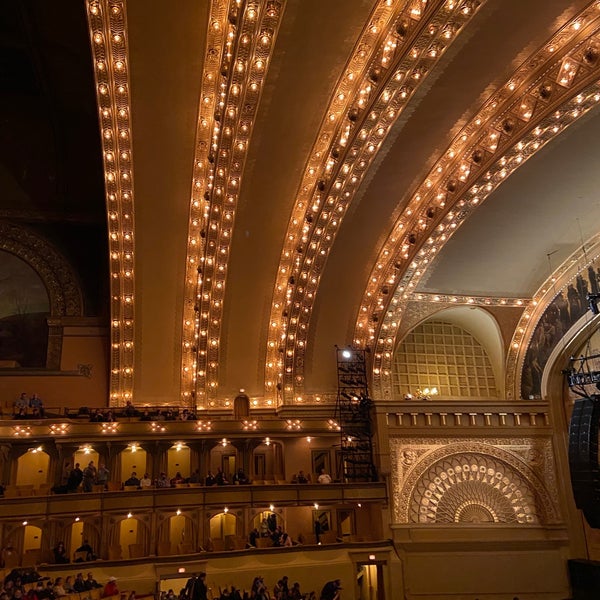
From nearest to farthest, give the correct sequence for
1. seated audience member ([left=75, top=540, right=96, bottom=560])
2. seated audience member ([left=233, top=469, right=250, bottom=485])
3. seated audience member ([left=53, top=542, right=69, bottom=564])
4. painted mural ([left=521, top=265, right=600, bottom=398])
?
seated audience member ([left=53, top=542, right=69, bottom=564])
seated audience member ([left=75, top=540, right=96, bottom=560])
seated audience member ([left=233, top=469, right=250, bottom=485])
painted mural ([left=521, top=265, right=600, bottom=398])

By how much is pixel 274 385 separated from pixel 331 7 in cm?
1282

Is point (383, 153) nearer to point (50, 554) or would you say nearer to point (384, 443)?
point (384, 443)

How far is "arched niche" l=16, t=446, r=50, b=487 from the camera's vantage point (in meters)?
20.6

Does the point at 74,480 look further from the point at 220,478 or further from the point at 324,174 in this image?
the point at 324,174

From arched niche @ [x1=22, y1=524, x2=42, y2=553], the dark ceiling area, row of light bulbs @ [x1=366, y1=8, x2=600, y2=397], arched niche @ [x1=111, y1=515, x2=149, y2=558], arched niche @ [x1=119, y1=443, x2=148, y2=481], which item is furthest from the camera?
the dark ceiling area

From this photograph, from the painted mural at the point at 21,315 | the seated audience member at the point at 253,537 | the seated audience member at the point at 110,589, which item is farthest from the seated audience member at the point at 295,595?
the painted mural at the point at 21,315

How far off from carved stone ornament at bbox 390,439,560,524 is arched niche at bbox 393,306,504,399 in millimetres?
2503

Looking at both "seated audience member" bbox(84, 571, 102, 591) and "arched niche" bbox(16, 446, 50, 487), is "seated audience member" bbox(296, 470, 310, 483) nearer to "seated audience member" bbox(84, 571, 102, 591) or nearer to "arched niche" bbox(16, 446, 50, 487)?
"seated audience member" bbox(84, 571, 102, 591)

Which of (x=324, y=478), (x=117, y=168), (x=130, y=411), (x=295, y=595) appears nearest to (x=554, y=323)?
(x=324, y=478)

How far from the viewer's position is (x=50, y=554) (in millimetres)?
18031

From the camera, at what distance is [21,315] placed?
2353cm

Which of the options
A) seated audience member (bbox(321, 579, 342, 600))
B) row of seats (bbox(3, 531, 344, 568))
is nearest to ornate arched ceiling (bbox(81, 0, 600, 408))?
row of seats (bbox(3, 531, 344, 568))

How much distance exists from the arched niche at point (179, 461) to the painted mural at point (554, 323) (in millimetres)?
12169

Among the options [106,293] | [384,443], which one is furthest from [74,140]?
[384,443]
